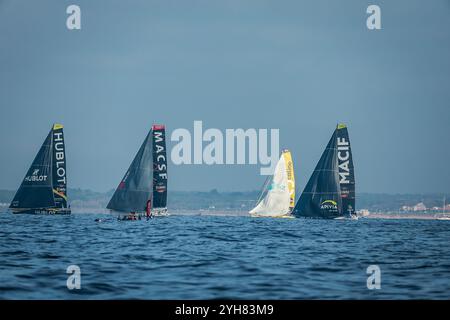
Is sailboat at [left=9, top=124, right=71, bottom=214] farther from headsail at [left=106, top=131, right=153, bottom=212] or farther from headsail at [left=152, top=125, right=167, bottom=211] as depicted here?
headsail at [left=152, top=125, right=167, bottom=211]

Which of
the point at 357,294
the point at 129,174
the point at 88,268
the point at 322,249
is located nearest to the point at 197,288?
the point at 357,294

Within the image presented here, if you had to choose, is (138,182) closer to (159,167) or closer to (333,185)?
(159,167)

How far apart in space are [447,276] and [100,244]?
2176cm

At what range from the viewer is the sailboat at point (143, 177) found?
3996 inches

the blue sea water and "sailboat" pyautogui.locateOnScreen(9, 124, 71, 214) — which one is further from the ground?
"sailboat" pyautogui.locateOnScreen(9, 124, 71, 214)

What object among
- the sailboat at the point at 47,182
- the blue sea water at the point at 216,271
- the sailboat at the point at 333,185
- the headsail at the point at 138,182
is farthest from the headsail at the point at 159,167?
the blue sea water at the point at 216,271

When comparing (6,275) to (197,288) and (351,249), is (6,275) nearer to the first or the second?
(197,288)

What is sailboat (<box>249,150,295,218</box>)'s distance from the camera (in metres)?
126

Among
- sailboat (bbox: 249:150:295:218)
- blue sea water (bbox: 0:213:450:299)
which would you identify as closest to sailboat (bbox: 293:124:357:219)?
sailboat (bbox: 249:150:295:218)

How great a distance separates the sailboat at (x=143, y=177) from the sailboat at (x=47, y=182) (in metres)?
8.40

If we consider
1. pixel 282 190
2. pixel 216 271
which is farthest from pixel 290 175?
pixel 216 271

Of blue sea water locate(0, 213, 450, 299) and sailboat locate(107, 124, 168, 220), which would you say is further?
sailboat locate(107, 124, 168, 220)

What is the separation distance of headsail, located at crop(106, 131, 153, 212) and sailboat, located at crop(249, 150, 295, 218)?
30.3 metres

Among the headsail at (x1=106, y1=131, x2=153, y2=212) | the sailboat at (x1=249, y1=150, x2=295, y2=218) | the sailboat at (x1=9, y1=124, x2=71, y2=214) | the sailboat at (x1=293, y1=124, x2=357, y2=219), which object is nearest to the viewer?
the headsail at (x1=106, y1=131, x2=153, y2=212)
